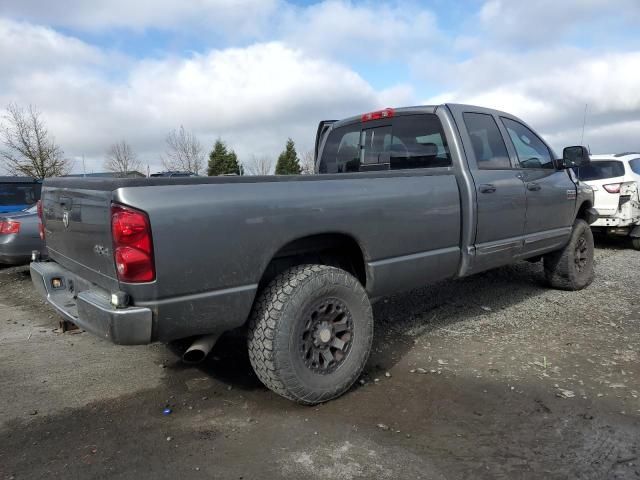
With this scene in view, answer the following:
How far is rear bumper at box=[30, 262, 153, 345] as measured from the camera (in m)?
2.47

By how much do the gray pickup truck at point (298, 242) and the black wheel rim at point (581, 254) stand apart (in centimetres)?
138

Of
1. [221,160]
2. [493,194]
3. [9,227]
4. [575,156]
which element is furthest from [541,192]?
[221,160]

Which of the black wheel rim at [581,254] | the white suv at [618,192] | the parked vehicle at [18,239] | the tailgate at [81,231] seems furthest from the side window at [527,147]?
the parked vehicle at [18,239]

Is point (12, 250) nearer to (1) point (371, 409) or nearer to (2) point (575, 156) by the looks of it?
(1) point (371, 409)

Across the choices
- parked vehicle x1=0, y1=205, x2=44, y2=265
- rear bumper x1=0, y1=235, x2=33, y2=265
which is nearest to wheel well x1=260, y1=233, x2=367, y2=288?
parked vehicle x1=0, y1=205, x2=44, y2=265

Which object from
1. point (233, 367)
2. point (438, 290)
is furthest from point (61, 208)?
point (438, 290)

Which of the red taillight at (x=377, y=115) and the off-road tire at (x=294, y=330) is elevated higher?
the red taillight at (x=377, y=115)

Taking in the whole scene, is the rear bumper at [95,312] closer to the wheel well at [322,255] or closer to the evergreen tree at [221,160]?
the wheel well at [322,255]

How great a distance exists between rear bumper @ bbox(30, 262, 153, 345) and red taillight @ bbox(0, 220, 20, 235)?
4724mm

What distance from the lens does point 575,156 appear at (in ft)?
16.8

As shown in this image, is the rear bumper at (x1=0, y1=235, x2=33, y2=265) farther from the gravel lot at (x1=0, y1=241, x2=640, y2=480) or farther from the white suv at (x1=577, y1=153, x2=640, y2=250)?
the white suv at (x1=577, y1=153, x2=640, y2=250)

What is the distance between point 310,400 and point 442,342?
1649 millimetres

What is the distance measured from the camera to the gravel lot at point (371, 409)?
2.51 metres

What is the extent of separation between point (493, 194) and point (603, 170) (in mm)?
6138
